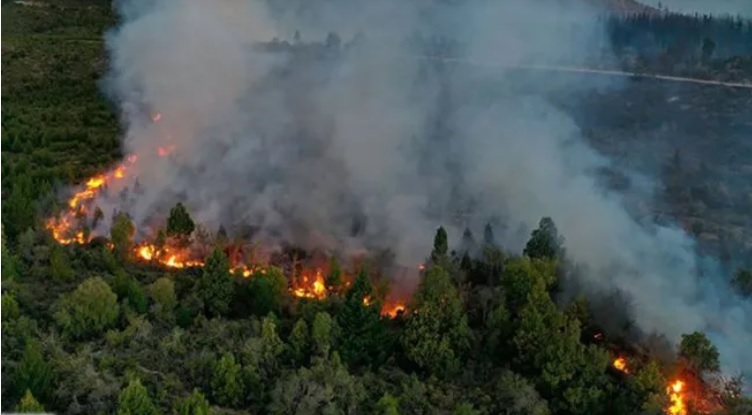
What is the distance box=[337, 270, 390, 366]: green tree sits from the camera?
22359 mm

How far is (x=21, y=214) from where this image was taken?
2877 cm

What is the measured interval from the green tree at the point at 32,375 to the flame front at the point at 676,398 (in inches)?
541

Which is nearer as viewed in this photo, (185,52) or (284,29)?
(185,52)

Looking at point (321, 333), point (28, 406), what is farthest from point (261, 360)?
point (28, 406)

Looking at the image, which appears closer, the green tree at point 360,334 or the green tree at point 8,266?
the green tree at point 360,334

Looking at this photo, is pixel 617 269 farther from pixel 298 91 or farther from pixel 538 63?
pixel 538 63

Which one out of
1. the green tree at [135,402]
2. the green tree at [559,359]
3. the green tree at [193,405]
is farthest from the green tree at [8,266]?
the green tree at [559,359]

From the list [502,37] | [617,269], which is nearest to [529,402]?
[617,269]

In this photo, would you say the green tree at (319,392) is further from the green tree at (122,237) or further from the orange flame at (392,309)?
the green tree at (122,237)

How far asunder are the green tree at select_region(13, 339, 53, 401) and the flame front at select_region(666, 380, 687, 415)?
45.1ft

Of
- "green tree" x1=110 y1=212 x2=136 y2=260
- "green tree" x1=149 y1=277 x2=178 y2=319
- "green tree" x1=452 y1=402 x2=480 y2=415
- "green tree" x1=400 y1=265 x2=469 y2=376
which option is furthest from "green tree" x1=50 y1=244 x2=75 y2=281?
"green tree" x1=452 y1=402 x2=480 y2=415

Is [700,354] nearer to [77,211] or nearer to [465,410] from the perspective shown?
[465,410]

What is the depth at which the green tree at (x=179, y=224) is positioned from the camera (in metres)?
28.1

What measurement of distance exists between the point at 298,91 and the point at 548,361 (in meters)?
23.1
